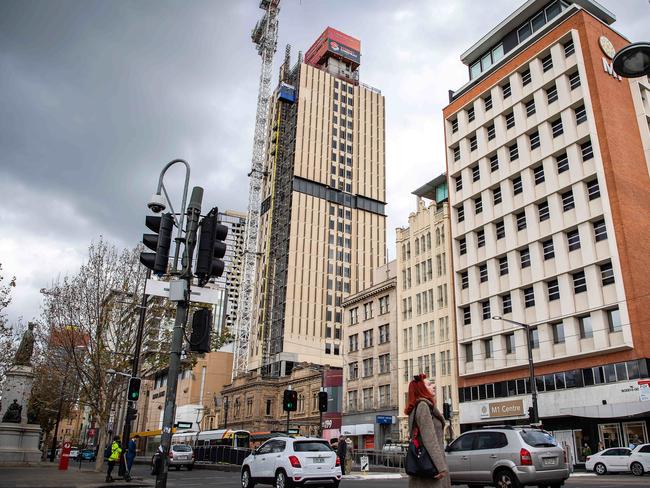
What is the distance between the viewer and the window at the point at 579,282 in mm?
39375

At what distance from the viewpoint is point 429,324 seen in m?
52.8

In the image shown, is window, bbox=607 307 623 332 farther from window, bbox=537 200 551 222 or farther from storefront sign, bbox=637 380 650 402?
window, bbox=537 200 551 222

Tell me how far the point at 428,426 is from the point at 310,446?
10.3 metres

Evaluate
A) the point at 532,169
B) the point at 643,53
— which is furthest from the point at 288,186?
the point at 643,53

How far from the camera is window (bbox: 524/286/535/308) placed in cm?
4309

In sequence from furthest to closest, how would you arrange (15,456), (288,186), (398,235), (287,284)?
(288,186) → (287,284) → (398,235) → (15,456)

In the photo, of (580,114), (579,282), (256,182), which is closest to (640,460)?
(579,282)

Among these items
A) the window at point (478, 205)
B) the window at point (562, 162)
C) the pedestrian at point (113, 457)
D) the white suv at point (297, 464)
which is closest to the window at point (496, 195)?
the window at point (478, 205)

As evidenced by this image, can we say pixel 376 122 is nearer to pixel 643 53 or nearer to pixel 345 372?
pixel 345 372

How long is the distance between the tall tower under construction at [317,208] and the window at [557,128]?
181 ft

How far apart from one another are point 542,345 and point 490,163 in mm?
17641

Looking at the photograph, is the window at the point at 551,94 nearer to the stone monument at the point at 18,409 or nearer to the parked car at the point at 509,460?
the parked car at the point at 509,460

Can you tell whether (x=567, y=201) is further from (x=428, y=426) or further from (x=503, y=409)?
(x=428, y=426)

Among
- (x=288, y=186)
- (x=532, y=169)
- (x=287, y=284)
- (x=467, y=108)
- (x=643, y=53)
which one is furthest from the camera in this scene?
(x=288, y=186)
